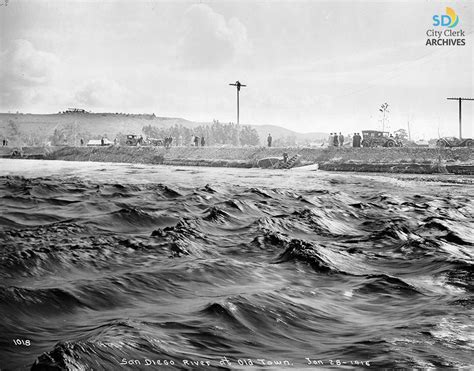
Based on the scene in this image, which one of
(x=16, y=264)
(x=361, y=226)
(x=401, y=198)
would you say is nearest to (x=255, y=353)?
(x=16, y=264)

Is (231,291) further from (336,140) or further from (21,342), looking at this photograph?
(336,140)

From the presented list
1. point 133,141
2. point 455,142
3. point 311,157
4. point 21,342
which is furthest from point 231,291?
point 133,141

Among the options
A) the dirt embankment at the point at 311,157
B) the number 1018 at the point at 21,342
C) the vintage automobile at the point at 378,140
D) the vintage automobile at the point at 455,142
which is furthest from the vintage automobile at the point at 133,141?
the number 1018 at the point at 21,342

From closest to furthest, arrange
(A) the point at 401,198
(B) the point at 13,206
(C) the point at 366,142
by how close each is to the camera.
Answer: (B) the point at 13,206, (A) the point at 401,198, (C) the point at 366,142

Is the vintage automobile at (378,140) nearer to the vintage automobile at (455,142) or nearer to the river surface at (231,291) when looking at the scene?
the vintage automobile at (455,142)

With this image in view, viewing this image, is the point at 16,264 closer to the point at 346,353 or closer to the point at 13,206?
the point at 346,353
